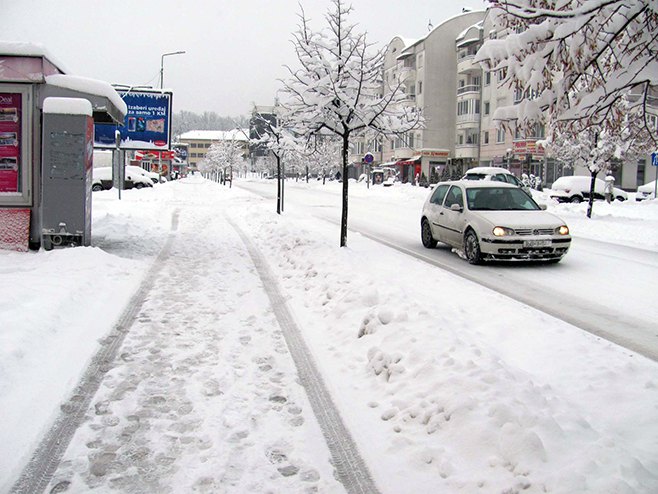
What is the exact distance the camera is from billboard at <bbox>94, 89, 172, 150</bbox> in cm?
2333

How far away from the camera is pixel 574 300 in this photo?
8.33 m

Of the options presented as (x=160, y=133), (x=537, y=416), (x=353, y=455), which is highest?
(x=160, y=133)

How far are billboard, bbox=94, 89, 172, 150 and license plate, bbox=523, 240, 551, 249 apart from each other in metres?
16.7

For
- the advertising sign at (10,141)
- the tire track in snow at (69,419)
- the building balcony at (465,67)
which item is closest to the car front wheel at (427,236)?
the tire track in snow at (69,419)

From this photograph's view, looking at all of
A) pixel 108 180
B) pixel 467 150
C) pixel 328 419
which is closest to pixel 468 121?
pixel 467 150

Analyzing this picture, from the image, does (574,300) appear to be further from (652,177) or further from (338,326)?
(652,177)

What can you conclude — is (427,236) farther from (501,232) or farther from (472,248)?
(501,232)

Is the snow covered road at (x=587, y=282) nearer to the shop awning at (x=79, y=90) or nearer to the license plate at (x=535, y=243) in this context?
the license plate at (x=535, y=243)

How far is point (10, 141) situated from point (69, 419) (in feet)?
27.3

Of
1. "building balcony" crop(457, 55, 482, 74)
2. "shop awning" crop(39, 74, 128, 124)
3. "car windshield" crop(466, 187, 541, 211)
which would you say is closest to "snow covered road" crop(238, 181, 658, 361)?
"car windshield" crop(466, 187, 541, 211)

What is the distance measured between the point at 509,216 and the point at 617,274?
7.20 ft

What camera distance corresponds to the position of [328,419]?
13.8 ft

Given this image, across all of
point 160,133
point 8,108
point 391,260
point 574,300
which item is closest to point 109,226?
point 8,108

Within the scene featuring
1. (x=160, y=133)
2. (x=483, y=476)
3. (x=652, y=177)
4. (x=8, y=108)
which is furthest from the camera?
(x=652, y=177)
